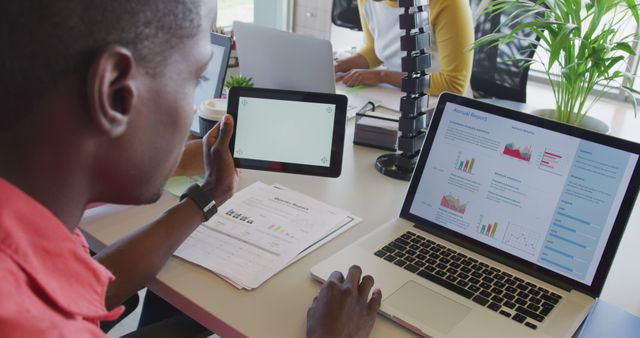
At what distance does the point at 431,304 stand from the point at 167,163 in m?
0.50

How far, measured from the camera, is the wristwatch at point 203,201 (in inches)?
44.0

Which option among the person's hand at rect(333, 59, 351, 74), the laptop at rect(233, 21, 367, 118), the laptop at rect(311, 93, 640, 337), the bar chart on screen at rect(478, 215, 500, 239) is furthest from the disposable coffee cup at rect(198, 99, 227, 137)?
the person's hand at rect(333, 59, 351, 74)

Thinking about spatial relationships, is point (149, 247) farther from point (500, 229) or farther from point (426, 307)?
point (500, 229)

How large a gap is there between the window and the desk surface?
2802mm

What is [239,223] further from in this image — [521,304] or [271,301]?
[521,304]

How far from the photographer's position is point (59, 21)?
1.77ft

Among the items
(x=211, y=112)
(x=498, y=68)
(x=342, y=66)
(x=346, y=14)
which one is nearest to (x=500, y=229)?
(x=211, y=112)

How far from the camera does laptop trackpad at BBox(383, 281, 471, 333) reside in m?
0.92

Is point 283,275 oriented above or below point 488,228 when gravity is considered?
below

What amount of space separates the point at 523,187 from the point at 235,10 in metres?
3.52

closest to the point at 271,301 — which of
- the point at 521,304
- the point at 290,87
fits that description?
the point at 521,304

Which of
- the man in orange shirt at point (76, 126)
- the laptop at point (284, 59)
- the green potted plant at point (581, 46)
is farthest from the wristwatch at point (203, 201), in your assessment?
the green potted plant at point (581, 46)

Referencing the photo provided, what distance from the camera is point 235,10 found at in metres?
4.22

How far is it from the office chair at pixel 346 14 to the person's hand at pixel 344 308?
2.60 metres
